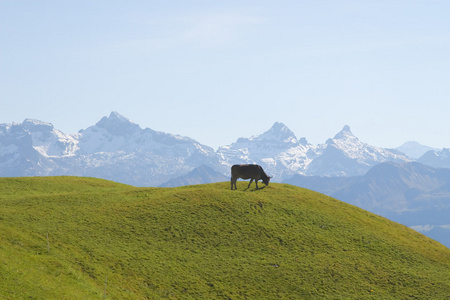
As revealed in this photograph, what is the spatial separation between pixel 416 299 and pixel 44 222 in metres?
39.4

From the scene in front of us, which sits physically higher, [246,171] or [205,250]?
[246,171]

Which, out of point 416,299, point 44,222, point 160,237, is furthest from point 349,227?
point 44,222

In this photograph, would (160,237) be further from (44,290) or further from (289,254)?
(44,290)

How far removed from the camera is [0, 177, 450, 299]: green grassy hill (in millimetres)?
44312

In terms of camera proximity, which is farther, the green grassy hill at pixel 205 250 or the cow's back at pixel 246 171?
Answer: the cow's back at pixel 246 171

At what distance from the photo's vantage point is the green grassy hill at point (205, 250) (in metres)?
44.3

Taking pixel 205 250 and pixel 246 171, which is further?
pixel 246 171

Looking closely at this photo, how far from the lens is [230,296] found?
4631 centimetres

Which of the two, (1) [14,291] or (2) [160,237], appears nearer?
(1) [14,291]

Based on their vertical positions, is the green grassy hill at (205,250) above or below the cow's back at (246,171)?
below

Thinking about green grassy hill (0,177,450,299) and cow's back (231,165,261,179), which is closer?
green grassy hill (0,177,450,299)

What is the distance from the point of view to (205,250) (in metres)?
54.3

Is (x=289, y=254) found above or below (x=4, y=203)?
below

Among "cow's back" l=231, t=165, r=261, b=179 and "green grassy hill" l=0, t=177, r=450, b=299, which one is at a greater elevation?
"cow's back" l=231, t=165, r=261, b=179
